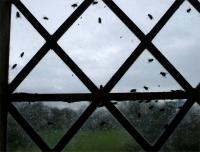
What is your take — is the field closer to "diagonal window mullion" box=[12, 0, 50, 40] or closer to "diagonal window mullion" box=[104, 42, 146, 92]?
"diagonal window mullion" box=[104, 42, 146, 92]

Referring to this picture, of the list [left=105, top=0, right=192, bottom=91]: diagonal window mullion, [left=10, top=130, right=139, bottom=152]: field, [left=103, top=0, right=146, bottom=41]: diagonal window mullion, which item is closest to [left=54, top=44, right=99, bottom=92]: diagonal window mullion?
[left=105, top=0, right=192, bottom=91]: diagonal window mullion

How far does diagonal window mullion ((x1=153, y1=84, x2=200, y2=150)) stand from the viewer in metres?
3.03

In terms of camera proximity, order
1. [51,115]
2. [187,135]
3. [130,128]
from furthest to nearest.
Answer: [51,115] → [187,135] → [130,128]

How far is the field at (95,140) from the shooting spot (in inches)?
125

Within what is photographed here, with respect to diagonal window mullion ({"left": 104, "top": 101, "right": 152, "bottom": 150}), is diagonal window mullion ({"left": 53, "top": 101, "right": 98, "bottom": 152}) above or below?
above

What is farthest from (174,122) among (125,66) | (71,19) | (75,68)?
(71,19)

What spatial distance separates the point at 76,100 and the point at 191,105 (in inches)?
29.9

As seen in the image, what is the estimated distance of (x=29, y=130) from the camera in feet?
10.2

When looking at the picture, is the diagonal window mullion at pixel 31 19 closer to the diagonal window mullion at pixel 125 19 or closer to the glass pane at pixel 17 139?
the diagonal window mullion at pixel 125 19

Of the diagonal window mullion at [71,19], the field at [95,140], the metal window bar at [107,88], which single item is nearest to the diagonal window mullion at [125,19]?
the metal window bar at [107,88]

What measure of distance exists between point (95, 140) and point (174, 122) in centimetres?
56

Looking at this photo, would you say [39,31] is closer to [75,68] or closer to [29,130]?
[75,68]

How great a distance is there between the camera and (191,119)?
3.15 m

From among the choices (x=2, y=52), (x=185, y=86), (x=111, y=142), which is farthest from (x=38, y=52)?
(x=185, y=86)
